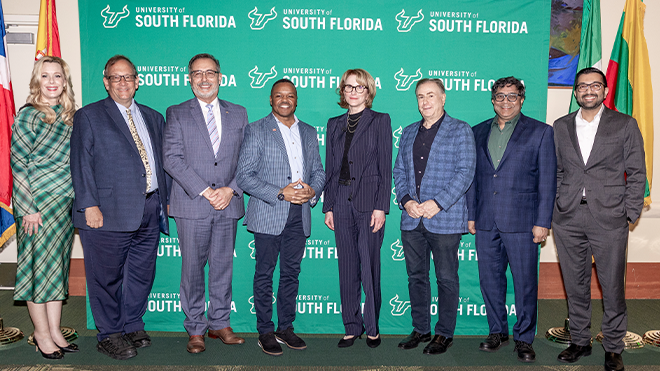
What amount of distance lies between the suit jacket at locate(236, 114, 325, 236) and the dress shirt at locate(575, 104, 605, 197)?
187 centimetres

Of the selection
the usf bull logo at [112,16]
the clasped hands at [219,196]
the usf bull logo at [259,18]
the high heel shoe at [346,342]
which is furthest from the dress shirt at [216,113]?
the high heel shoe at [346,342]

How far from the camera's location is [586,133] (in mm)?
3029

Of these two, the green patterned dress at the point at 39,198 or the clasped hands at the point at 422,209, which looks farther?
the clasped hands at the point at 422,209

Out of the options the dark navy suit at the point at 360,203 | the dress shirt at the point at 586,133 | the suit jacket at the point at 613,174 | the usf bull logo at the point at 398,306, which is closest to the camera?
the suit jacket at the point at 613,174

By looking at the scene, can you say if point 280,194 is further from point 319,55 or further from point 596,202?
point 596,202

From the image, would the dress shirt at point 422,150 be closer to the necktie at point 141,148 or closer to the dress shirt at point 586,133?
the dress shirt at point 586,133

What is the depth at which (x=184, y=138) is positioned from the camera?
3129 mm

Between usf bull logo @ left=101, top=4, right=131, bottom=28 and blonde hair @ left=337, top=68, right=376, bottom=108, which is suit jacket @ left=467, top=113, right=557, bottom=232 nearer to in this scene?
blonde hair @ left=337, top=68, right=376, bottom=108

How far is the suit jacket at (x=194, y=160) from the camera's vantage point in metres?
3.06

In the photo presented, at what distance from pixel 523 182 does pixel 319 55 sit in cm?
188

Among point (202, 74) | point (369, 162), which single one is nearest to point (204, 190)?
point (202, 74)

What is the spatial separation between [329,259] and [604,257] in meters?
2.03

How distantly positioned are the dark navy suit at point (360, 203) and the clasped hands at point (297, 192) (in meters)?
0.18

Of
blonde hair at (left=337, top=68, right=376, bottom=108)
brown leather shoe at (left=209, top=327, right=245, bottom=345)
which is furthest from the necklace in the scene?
brown leather shoe at (left=209, top=327, right=245, bottom=345)
